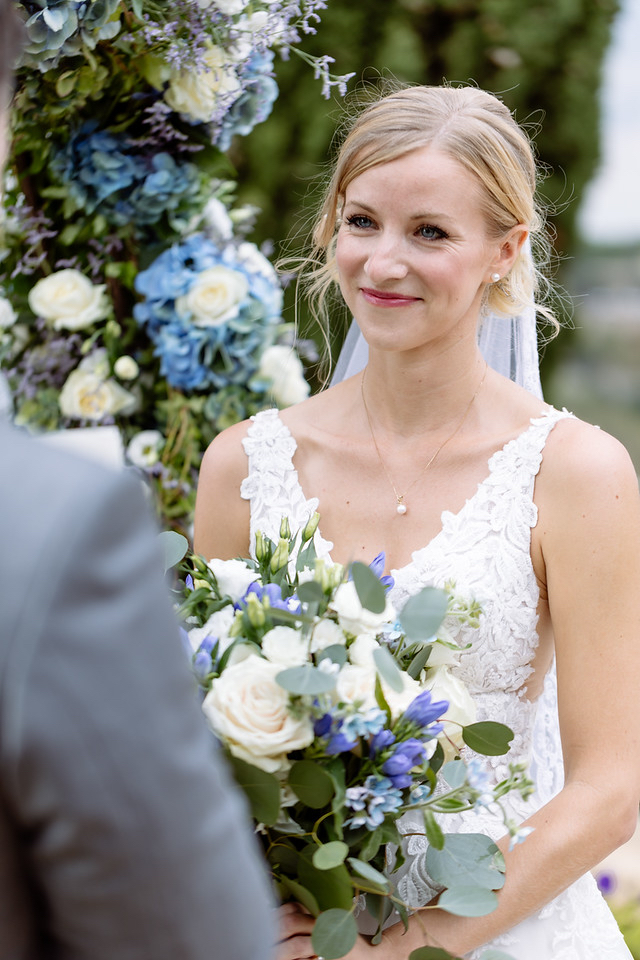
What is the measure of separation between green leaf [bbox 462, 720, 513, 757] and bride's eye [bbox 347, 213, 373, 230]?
1149 mm

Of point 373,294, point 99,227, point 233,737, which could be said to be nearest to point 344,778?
point 233,737

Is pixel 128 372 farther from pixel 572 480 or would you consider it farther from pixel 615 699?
pixel 615 699

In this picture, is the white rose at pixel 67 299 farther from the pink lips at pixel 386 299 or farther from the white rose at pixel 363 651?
the white rose at pixel 363 651

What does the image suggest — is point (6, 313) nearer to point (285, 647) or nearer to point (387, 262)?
point (387, 262)

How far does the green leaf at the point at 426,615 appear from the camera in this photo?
1414 mm

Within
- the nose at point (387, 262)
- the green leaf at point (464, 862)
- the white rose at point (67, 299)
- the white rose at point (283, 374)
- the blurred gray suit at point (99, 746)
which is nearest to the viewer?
the blurred gray suit at point (99, 746)

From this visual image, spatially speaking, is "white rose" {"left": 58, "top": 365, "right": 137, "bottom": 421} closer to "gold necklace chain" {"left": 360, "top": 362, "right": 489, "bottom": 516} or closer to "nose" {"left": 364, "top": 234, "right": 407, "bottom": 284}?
"gold necklace chain" {"left": 360, "top": 362, "right": 489, "bottom": 516}

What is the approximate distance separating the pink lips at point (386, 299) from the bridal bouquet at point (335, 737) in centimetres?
75

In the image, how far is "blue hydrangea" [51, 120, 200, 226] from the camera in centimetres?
262

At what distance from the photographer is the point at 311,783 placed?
1466 millimetres

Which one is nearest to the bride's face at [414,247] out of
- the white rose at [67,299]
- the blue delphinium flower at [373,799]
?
the white rose at [67,299]

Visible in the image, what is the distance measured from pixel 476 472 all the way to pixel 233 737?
1098 mm

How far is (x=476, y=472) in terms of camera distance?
2324 millimetres

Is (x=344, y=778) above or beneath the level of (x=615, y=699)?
above
